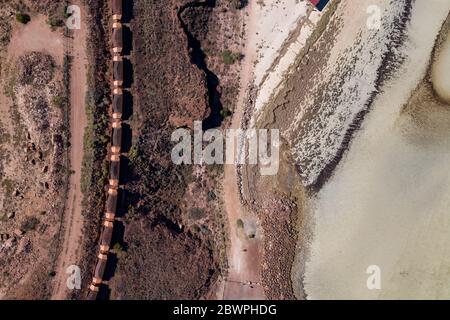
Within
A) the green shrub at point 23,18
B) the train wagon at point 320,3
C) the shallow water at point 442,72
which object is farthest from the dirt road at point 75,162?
the shallow water at point 442,72

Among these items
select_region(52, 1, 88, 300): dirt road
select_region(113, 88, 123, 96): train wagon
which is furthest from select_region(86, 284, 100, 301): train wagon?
select_region(113, 88, 123, 96): train wagon

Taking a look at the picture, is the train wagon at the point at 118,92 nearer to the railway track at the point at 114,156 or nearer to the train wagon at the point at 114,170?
the railway track at the point at 114,156

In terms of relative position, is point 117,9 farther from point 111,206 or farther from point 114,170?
point 111,206

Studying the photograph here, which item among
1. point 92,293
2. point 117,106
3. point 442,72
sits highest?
point 442,72

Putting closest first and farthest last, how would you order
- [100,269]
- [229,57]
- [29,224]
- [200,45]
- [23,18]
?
[23,18] → [29,224] → [100,269] → [200,45] → [229,57]

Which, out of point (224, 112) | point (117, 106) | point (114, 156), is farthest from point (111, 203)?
point (224, 112)
